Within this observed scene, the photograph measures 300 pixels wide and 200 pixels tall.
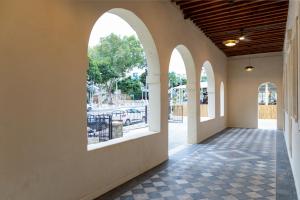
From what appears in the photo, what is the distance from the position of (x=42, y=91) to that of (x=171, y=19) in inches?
150

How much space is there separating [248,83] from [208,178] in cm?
851

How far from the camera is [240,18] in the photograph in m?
6.56

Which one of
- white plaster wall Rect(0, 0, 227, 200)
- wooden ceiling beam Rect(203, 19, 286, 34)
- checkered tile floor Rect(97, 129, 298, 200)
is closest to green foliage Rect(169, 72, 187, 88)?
wooden ceiling beam Rect(203, 19, 286, 34)

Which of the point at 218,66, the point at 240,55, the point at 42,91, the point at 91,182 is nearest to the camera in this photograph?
the point at 42,91

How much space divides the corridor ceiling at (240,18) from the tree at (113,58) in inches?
317

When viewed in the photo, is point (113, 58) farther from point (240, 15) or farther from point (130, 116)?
point (240, 15)

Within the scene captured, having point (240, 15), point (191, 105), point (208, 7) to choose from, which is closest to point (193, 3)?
point (208, 7)

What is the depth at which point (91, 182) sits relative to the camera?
332 centimetres

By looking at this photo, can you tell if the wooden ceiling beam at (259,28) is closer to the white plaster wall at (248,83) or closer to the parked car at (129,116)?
the white plaster wall at (248,83)

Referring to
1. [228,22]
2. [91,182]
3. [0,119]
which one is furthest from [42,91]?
[228,22]

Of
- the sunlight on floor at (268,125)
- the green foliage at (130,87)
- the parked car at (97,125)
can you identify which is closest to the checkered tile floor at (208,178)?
the parked car at (97,125)

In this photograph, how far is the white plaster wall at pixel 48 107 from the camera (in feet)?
7.63

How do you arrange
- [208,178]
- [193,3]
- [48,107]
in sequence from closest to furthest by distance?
[48,107], [208,178], [193,3]

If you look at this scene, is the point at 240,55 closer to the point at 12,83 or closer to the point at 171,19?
the point at 171,19
